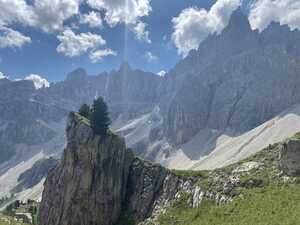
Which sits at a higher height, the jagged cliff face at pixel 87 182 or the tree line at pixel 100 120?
the tree line at pixel 100 120

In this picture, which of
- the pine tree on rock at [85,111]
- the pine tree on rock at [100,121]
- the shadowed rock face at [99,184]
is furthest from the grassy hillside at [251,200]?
the pine tree on rock at [85,111]

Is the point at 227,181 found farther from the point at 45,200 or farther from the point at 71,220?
the point at 45,200

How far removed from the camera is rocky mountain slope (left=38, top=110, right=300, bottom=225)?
207 ft

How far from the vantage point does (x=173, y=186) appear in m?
76.4

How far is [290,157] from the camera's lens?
62.9 metres

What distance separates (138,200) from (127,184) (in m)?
7.16

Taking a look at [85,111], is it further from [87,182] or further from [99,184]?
[99,184]

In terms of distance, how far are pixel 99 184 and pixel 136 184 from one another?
8.27 meters

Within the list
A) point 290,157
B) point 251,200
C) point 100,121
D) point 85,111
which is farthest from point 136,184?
point 290,157

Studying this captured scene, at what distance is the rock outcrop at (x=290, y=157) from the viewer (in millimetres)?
61562

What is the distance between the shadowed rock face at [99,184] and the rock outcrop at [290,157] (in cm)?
2204

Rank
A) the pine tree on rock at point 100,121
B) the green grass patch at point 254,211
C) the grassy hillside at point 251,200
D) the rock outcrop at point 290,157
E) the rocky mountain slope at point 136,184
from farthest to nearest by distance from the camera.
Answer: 1. the pine tree on rock at point 100,121
2. the rocky mountain slope at point 136,184
3. the rock outcrop at point 290,157
4. the grassy hillside at point 251,200
5. the green grass patch at point 254,211

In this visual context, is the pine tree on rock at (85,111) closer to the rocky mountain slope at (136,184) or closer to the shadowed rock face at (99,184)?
the rocky mountain slope at (136,184)

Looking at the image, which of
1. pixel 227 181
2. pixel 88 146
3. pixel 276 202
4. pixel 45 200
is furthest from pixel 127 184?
pixel 276 202
